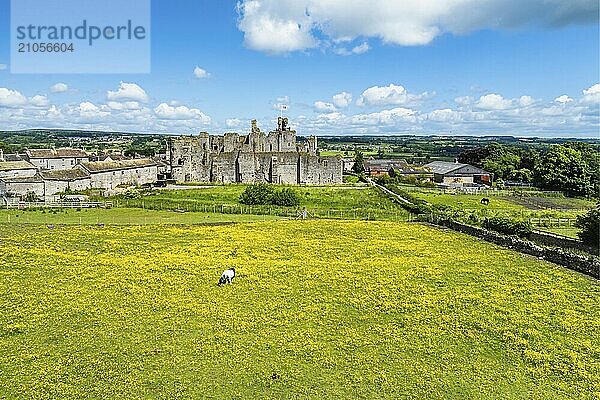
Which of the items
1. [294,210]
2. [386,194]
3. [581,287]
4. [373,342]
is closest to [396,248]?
[581,287]

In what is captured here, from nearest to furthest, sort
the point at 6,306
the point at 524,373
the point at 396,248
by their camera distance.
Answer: the point at 524,373 < the point at 6,306 < the point at 396,248

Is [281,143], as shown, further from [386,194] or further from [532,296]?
[532,296]

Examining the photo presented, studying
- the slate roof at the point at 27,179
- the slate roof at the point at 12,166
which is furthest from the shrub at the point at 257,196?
the slate roof at the point at 12,166

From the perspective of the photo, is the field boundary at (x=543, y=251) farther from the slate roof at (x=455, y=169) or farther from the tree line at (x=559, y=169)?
the slate roof at (x=455, y=169)

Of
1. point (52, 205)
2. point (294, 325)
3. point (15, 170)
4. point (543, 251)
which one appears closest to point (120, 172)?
point (15, 170)

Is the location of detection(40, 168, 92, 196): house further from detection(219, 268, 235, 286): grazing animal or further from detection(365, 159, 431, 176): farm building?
detection(365, 159, 431, 176): farm building

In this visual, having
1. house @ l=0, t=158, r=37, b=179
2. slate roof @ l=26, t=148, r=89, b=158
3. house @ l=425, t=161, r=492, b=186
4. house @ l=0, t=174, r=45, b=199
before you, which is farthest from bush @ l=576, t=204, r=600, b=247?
slate roof @ l=26, t=148, r=89, b=158
